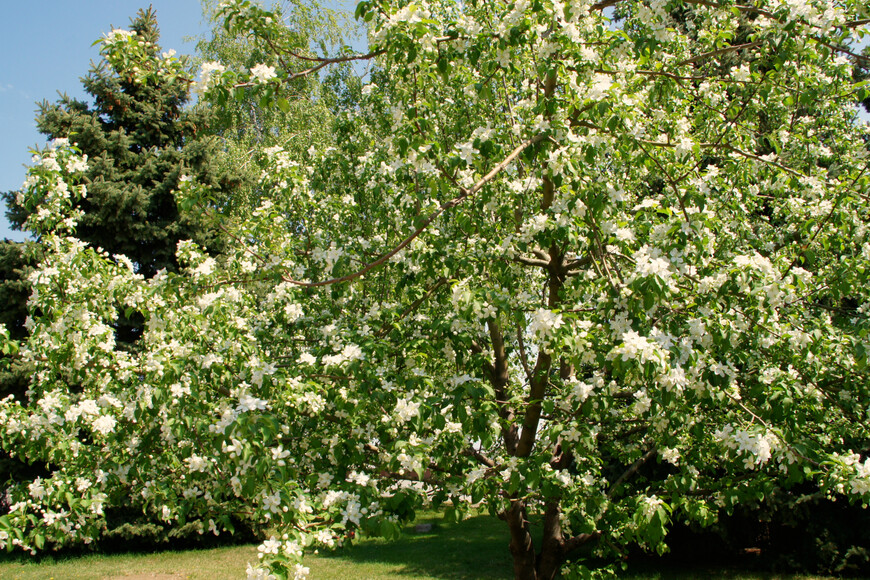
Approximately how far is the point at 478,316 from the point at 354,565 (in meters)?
9.28

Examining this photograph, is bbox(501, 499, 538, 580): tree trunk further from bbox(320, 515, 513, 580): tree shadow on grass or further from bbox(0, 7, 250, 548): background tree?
bbox(0, 7, 250, 548): background tree

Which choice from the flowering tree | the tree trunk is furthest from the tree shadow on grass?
the flowering tree

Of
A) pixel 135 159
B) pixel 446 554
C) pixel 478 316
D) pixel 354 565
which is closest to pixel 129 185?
pixel 135 159

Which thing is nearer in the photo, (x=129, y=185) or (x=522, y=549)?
(x=522, y=549)

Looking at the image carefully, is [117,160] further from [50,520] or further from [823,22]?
[823,22]

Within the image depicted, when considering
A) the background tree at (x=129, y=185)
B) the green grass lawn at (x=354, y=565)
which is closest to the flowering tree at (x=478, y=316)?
the green grass lawn at (x=354, y=565)

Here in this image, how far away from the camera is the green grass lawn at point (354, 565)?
31.1 ft

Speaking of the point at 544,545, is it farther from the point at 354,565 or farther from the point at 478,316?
the point at 354,565

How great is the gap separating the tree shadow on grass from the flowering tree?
218 inches

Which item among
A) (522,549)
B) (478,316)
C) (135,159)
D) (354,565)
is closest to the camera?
(478,316)

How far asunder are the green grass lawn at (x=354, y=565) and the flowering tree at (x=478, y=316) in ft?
17.7

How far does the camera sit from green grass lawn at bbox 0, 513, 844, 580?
949cm

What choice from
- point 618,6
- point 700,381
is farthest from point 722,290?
point 618,6

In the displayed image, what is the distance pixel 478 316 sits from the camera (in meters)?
3.29
